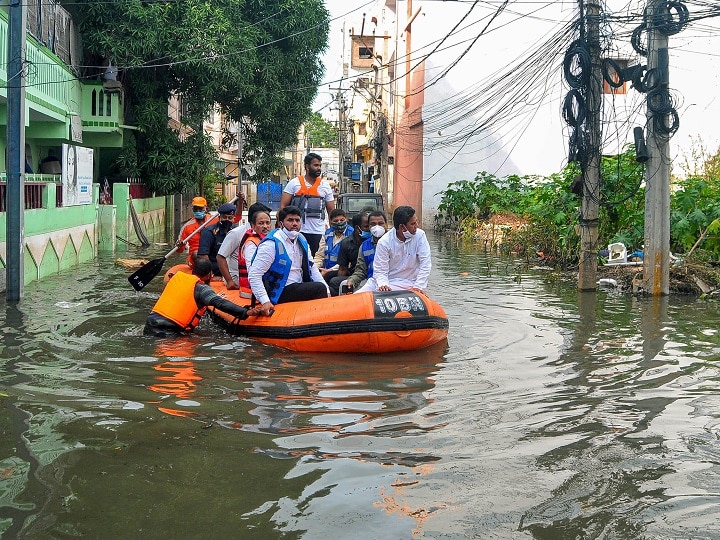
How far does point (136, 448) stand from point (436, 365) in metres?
3.50

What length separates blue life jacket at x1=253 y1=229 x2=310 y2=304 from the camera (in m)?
9.02

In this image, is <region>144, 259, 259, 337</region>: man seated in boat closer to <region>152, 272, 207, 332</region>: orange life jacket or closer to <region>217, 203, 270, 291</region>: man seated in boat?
<region>152, 272, 207, 332</region>: orange life jacket

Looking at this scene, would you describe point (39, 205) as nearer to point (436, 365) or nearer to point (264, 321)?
point (264, 321)

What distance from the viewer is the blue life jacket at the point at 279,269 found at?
29.6 feet

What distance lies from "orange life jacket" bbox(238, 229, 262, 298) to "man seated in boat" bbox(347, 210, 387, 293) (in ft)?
3.63

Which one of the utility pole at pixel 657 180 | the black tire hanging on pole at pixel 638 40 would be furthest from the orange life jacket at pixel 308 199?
the black tire hanging on pole at pixel 638 40

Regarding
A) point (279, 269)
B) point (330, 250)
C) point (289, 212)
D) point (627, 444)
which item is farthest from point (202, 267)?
point (627, 444)

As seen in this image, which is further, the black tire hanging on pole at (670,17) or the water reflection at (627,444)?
the black tire hanging on pole at (670,17)

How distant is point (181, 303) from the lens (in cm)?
925

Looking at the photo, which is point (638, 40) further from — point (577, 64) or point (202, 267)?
point (202, 267)

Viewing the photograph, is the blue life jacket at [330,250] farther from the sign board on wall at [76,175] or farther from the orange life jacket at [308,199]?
the sign board on wall at [76,175]

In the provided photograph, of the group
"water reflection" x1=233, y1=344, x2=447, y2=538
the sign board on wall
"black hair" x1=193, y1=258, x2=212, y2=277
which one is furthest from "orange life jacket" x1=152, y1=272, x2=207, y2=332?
the sign board on wall

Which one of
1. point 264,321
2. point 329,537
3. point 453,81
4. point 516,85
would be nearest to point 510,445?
point 329,537

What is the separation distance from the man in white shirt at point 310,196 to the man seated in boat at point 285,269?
1.48 m
